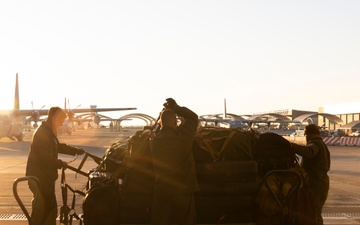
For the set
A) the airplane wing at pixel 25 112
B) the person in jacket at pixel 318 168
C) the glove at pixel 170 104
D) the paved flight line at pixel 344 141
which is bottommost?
the paved flight line at pixel 344 141

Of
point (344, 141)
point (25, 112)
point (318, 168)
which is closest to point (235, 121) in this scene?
point (344, 141)

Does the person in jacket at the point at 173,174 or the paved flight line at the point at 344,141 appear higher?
the person in jacket at the point at 173,174

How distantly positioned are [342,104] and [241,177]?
123m

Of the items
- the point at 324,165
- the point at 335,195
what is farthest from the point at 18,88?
the point at 324,165

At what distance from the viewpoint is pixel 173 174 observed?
5.81m

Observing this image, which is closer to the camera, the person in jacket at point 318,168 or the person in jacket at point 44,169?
the person in jacket at point 44,169

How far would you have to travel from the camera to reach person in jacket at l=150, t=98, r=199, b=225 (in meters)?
5.74

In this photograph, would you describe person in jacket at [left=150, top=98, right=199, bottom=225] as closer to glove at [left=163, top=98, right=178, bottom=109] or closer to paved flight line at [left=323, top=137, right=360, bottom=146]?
glove at [left=163, top=98, right=178, bottom=109]

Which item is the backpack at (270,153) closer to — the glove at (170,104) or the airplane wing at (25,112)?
the glove at (170,104)

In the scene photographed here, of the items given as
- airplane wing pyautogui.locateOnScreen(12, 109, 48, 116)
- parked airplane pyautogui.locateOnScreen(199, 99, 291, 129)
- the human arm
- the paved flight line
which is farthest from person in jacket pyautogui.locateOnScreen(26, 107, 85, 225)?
airplane wing pyautogui.locateOnScreen(12, 109, 48, 116)

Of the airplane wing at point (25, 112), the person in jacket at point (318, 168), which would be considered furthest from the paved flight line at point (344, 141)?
the person in jacket at point (318, 168)

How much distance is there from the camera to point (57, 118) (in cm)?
700

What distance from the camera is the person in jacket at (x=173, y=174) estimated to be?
5.74 meters

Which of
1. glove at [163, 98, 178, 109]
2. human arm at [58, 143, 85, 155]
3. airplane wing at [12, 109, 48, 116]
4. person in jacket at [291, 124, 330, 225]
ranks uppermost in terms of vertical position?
glove at [163, 98, 178, 109]
